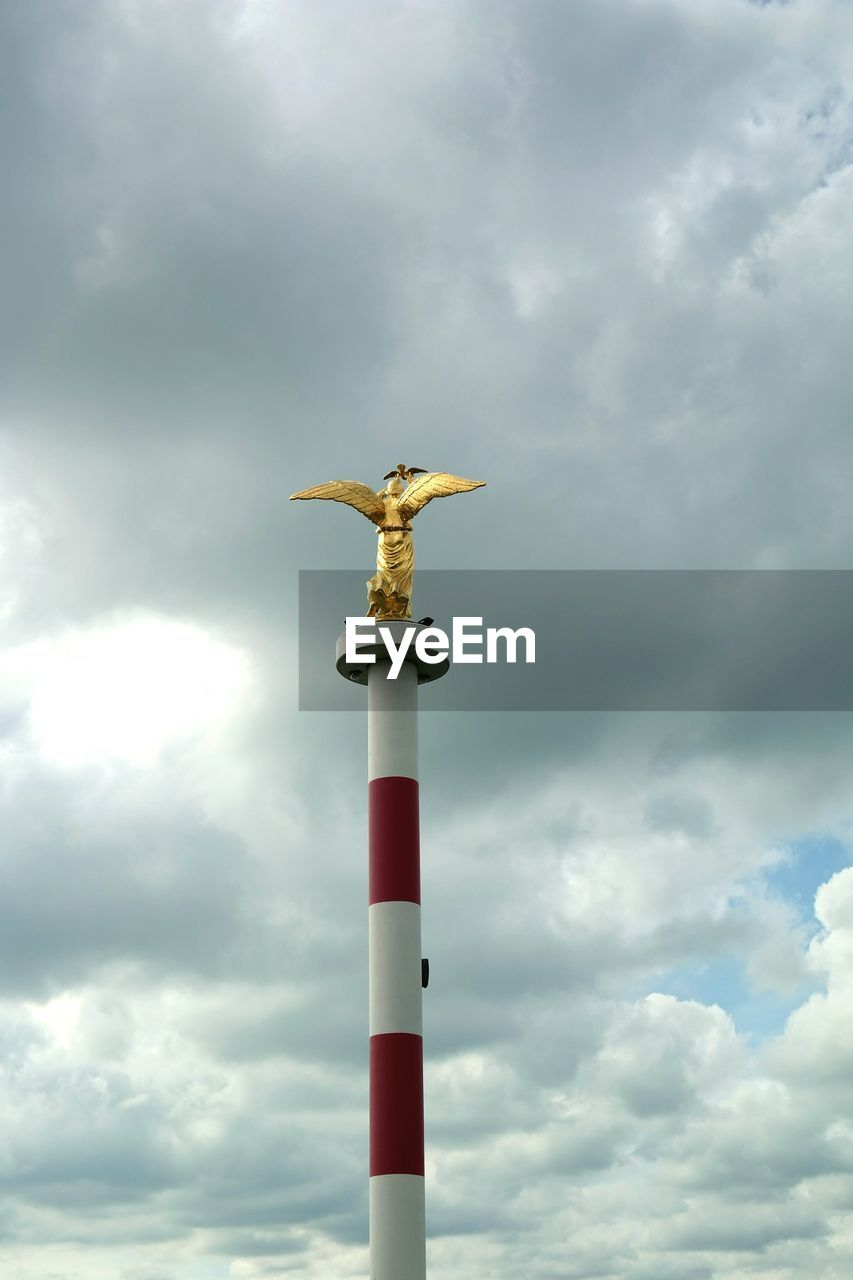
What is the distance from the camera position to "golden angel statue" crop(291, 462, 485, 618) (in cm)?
4816

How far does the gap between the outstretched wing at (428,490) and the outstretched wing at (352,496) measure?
0.67 m

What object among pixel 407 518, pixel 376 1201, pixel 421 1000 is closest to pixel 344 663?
pixel 407 518

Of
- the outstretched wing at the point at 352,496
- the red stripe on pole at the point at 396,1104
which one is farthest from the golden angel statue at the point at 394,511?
the red stripe on pole at the point at 396,1104

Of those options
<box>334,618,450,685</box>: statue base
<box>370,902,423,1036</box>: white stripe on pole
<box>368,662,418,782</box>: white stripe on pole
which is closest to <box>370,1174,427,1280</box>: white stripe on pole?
<box>370,902,423,1036</box>: white stripe on pole

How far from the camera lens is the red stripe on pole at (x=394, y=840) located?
44.8 m

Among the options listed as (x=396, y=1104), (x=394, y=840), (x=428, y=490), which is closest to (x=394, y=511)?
(x=428, y=490)

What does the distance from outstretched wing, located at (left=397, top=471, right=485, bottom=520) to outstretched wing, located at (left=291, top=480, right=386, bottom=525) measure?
67 centimetres

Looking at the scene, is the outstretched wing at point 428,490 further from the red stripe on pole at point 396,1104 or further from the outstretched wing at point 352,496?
the red stripe on pole at point 396,1104

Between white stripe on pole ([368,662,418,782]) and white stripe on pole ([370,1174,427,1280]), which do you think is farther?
white stripe on pole ([368,662,418,782])

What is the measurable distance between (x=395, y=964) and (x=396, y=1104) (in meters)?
3.61

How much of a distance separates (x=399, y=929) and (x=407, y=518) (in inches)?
491

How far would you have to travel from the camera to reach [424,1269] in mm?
41656

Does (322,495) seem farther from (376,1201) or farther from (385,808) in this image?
(376,1201)

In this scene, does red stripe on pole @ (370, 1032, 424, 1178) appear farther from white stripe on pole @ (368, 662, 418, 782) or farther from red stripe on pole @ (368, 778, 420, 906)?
white stripe on pole @ (368, 662, 418, 782)
